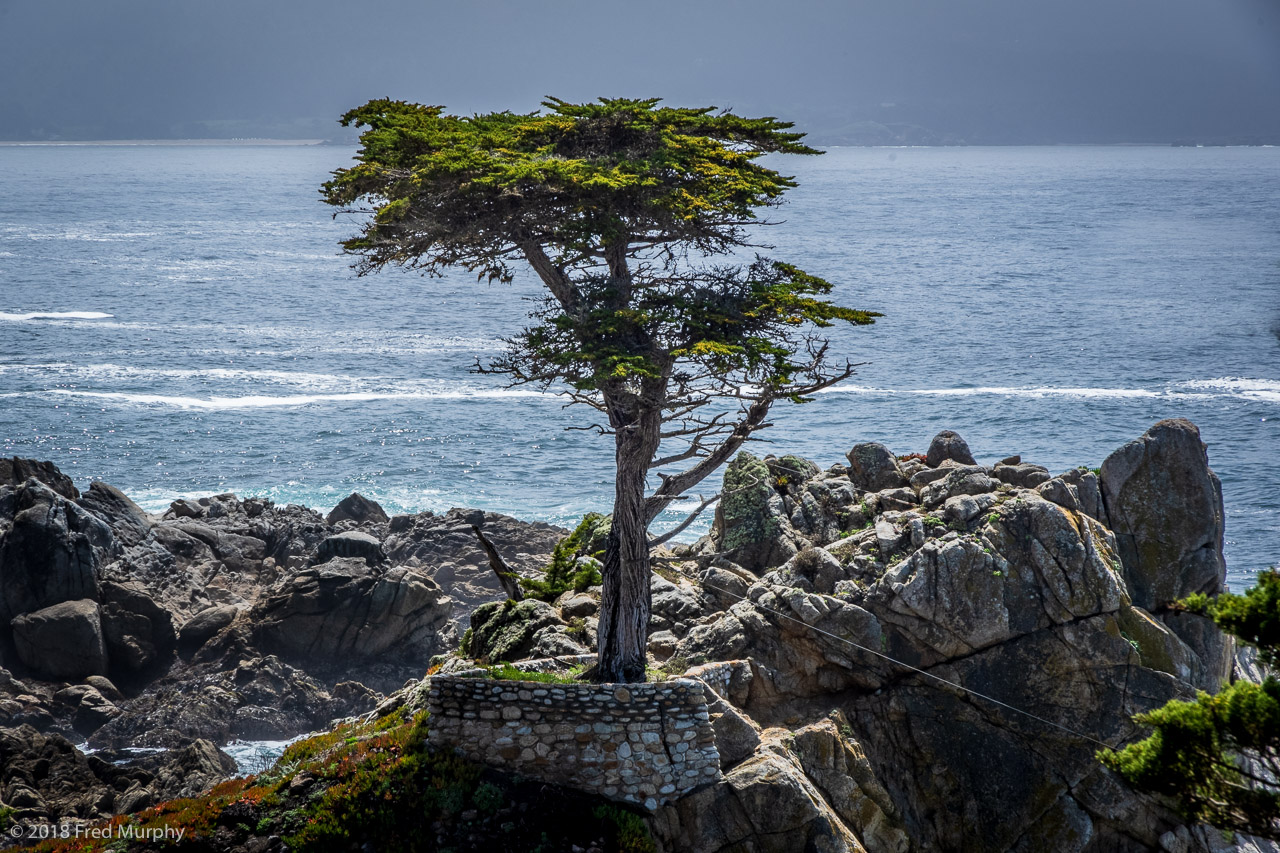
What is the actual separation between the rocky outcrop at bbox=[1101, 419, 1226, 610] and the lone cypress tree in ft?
30.4

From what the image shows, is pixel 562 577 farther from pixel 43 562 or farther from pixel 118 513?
pixel 118 513

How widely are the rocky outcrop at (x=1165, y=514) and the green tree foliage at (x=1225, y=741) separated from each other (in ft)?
29.1

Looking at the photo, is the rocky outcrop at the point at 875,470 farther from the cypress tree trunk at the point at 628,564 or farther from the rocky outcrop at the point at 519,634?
the cypress tree trunk at the point at 628,564

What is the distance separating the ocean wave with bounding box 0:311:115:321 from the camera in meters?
88.9

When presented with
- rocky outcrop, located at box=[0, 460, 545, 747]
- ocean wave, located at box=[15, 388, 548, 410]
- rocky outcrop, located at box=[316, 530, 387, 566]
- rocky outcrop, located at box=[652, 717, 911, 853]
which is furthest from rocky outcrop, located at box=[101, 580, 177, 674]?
ocean wave, located at box=[15, 388, 548, 410]

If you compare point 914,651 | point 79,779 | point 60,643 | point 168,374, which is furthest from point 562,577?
point 168,374

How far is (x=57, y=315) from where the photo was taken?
9019 cm

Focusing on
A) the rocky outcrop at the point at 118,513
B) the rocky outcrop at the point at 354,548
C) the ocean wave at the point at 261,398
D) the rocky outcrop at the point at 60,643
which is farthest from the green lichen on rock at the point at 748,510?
the ocean wave at the point at 261,398

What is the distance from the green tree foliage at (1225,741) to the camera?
12375mm

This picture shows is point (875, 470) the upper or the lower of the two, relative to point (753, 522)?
upper

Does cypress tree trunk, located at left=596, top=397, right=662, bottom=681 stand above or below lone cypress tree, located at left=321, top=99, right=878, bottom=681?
below

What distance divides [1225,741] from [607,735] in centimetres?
838

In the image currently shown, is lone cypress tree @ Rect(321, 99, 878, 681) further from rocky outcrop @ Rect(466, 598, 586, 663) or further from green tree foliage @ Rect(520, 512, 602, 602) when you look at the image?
green tree foliage @ Rect(520, 512, 602, 602)

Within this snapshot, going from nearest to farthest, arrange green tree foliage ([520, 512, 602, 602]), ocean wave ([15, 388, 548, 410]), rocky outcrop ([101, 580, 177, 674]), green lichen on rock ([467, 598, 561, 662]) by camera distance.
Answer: green lichen on rock ([467, 598, 561, 662]) → green tree foliage ([520, 512, 602, 602]) → rocky outcrop ([101, 580, 177, 674]) → ocean wave ([15, 388, 548, 410])
